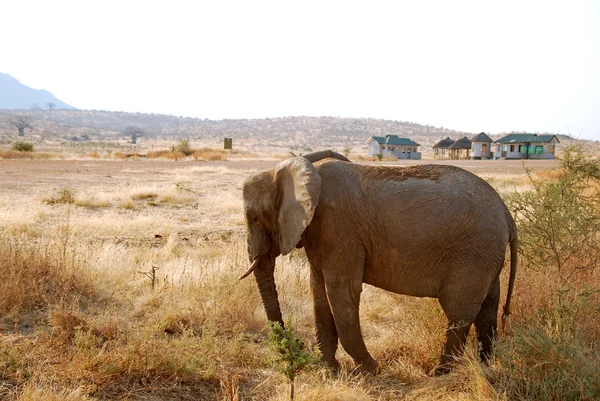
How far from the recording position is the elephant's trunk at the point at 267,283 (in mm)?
6410

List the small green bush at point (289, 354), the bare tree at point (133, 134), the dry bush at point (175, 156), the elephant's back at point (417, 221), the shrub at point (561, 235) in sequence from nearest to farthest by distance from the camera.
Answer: the small green bush at point (289, 354), the elephant's back at point (417, 221), the shrub at point (561, 235), the dry bush at point (175, 156), the bare tree at point (133, 134)

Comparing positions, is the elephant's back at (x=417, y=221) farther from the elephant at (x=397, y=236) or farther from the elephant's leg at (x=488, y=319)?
the elephant's leg at (x=488, y=319)

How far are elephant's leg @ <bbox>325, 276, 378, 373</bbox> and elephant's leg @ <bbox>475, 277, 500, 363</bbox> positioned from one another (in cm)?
116

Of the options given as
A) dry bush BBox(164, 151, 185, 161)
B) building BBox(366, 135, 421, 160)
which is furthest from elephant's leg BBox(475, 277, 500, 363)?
building BBox(366, 135, 421, 160)

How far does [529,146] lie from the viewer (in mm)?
71375

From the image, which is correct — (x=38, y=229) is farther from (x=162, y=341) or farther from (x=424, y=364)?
(x=424, y=364)

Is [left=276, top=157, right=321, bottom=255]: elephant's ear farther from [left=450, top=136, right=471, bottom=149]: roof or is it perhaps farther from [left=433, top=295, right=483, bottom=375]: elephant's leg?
[left=450, top=136, right=471, bottom=149]: roof

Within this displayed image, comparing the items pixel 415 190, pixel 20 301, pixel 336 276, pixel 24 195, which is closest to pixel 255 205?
pixel 336 276

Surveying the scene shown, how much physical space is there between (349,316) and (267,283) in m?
0.97

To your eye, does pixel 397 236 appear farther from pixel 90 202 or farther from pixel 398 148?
pixel 398 148

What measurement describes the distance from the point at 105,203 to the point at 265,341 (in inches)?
491

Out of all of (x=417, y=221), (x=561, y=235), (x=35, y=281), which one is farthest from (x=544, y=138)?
(x=35, y=281)

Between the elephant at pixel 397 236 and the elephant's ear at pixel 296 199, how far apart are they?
1 centimetres

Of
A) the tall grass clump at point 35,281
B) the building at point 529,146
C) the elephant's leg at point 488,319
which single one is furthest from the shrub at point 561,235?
the building at point 529,146
